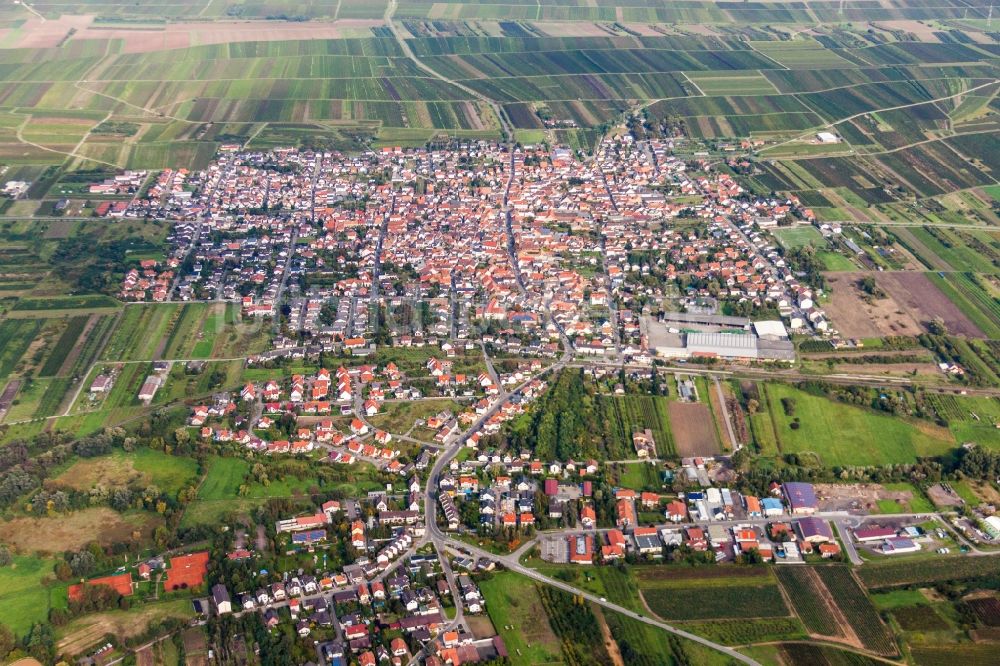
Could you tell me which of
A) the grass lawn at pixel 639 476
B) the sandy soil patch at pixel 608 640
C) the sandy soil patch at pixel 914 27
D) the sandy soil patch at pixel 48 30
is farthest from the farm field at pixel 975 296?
the sandy soil patch at pixel 48 30

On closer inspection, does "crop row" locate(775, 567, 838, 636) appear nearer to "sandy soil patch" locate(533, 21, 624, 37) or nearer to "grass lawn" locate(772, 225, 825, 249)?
"grass lawn" locate(772, 225, 825, 249)

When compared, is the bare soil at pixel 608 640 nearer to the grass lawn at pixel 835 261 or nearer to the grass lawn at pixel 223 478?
the grass lawn at pixel 223 478

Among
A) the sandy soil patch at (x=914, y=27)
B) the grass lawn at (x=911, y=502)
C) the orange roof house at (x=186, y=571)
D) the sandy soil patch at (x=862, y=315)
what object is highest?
the sandy soil patch at (x=914, y=27)

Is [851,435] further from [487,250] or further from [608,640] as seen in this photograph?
[487,250]

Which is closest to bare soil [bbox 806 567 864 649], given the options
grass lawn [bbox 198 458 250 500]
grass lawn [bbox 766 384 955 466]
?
grass lawn [bbox 766 384 955 466]

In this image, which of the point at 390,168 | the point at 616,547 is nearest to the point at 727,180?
the point at 390,168

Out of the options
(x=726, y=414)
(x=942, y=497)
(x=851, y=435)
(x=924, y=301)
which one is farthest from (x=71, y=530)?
(x=924, y=301)

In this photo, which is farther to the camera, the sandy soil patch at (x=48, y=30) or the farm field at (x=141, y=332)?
the sandy soil patch at (x=48, y=30)

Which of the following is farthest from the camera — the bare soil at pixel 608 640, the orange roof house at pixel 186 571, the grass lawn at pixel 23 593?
the orange roof house at pixel 186 571
